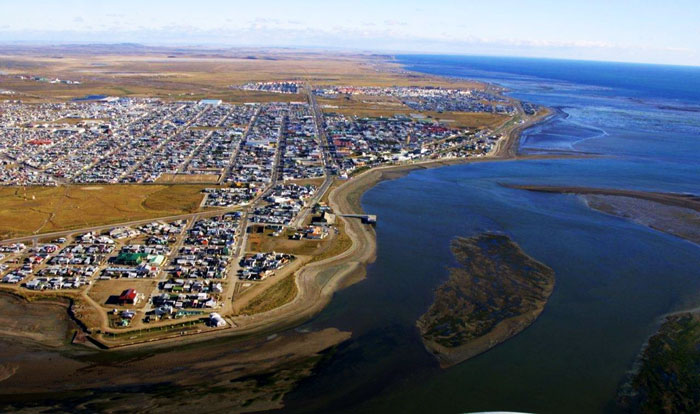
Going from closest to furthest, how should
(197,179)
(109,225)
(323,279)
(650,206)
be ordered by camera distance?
(323,279) < (109,225) < (650,206) < (197,179)

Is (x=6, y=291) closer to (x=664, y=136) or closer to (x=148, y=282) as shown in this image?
(x=148, y=282)

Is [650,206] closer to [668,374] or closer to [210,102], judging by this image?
[668,374]

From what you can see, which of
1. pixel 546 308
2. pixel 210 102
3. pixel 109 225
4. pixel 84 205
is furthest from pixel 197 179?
pixel 210 102

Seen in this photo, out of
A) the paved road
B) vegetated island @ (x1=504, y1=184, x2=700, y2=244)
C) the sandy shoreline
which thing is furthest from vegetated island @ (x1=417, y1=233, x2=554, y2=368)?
the paved road

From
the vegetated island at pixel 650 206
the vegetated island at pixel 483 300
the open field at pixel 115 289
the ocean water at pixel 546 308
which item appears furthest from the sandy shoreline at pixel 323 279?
the vegetated island at pixel 650 206

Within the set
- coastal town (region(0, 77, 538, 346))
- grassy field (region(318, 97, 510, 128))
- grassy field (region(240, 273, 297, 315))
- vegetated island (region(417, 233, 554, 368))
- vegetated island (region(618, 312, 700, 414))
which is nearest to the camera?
vegetated island (region(618, 312, 700, 414))

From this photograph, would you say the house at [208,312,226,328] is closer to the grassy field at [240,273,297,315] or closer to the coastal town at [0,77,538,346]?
the coastal town at [0,77,538,346]
